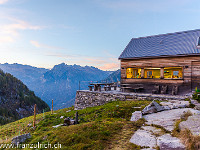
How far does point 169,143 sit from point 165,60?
49.0 feet

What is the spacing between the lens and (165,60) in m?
Answer: 18.6

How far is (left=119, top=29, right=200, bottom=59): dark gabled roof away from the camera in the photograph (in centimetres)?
1803

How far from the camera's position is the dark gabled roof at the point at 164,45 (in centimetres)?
1803

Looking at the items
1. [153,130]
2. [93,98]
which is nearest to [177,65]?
[93,98]

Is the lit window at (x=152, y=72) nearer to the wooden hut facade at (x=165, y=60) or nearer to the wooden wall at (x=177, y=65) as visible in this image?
the wooden hut facade at (x=165, y=60)

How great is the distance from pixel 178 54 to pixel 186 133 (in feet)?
46.3

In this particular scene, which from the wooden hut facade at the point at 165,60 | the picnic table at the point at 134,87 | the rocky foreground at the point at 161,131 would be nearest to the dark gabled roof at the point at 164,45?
Answer: the wooden hut facade at the point at 165,60

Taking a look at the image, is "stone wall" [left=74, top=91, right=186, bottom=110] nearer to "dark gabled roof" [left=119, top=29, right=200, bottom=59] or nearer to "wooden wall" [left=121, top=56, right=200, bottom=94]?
"wooden wall" [left=121, top=56, right=200, bottom=94]

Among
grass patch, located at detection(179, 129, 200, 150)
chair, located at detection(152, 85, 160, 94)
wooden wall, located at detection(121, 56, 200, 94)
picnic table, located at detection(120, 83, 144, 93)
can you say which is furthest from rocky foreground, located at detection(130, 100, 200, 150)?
picnic table, located at detection(120, 83, 144, 93)

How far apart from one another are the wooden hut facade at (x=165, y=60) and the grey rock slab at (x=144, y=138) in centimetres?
1247

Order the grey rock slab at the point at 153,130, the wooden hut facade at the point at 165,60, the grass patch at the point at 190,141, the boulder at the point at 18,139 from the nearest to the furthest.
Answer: the grass patch at the point at 190,141 → the grey rock slab at the point at 153,130 → the boulder at the point at 18,139 → the wooden hut facade at the point at 165,60

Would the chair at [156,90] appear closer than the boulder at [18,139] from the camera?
No

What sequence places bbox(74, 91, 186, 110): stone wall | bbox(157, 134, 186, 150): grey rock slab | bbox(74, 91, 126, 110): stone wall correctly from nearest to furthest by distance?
1. bbox(157, 134, 186, 150): grey rock slab
2. bbox(74, 91, 186, 110): stone wall
3. bbox(74, 91, 126, 110): stone wall

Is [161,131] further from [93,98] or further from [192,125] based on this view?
[93,98]
